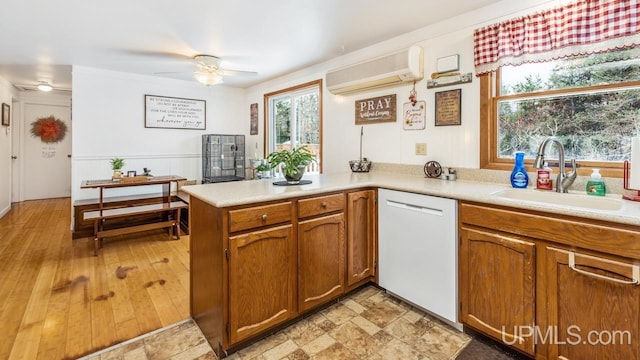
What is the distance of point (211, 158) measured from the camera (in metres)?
4.83

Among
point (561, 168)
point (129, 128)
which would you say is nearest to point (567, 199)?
point (561, 168)

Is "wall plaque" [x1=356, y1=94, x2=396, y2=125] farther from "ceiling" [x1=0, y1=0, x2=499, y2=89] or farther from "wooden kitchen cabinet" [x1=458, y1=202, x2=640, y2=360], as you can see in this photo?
"wooden kitchen cabinet" [x1=458, y1=202, x2=640, y2=360]

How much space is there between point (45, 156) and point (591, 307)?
8440mm

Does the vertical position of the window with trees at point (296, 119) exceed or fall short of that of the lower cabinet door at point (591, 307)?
it exceeds it

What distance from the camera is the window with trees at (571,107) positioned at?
5.79 ft

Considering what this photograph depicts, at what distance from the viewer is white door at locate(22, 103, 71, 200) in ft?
19.9

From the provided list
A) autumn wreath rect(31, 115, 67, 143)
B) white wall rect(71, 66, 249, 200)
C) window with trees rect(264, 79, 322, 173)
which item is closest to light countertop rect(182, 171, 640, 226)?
window with trees rect(264, 79, 322, 173)

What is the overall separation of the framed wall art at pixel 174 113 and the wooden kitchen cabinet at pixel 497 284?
4.37m

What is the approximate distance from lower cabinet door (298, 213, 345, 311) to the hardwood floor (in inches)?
35.1

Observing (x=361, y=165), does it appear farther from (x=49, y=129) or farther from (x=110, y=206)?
(x=49, y=129)

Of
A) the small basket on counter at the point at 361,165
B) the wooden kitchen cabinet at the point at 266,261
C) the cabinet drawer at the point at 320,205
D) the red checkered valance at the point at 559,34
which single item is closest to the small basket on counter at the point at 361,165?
the small basket on counter at the point at 361,165

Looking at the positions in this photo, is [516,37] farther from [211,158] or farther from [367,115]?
[211,158]

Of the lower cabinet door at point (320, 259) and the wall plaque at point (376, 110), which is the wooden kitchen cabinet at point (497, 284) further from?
the wall plaque at point (376, 110)

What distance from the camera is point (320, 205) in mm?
1996
